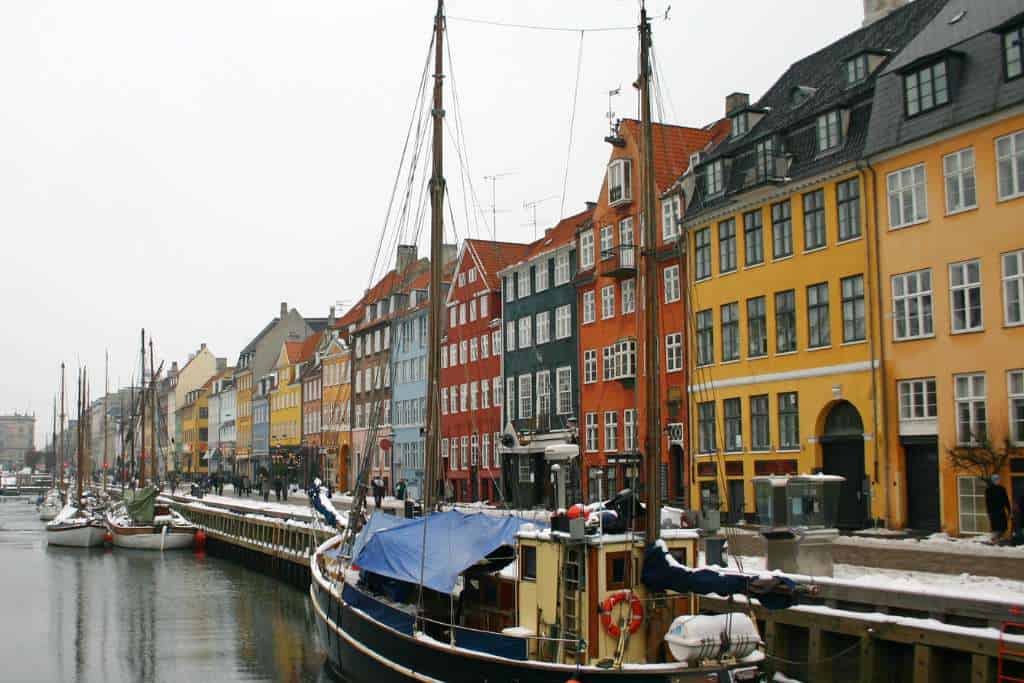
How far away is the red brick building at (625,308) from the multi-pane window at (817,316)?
732 centimetres

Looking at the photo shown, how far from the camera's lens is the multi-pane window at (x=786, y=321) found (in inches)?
1448

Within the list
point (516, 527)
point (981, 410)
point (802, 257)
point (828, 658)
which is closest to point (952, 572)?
point (828, 658)

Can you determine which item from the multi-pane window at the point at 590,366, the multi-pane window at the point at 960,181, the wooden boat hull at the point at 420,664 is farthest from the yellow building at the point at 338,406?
the multi-pane window at the point at 960,181

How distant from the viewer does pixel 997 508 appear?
26.4 metres

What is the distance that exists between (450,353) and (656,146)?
27142 millimetres

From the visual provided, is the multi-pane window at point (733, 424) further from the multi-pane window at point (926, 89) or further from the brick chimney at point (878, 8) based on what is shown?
the brick chimney at point (878, 8)

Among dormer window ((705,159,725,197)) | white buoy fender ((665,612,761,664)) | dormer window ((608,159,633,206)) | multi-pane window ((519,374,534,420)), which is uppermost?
dormer window ((608,159,633,206))

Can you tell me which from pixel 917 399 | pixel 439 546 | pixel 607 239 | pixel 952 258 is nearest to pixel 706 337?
pixel 607 239

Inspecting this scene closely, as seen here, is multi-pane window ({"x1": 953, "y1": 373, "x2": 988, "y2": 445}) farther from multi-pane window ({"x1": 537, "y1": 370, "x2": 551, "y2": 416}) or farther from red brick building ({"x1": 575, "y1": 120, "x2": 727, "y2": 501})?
multi-pane window ({"x1": 537, "y1": 370, "x2": 551, "y2": 416})

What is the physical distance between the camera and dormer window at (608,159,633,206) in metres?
46.9

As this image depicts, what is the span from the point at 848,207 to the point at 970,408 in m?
7.87

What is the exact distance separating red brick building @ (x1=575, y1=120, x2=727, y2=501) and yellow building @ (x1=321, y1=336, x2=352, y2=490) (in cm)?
3791

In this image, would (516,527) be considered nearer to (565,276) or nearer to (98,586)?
(98,586)

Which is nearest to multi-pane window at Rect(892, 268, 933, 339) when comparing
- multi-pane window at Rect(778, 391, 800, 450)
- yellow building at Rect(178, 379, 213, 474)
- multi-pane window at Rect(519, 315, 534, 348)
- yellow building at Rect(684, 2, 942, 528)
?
yellow building at Rect(684, 2, 942, 528)
